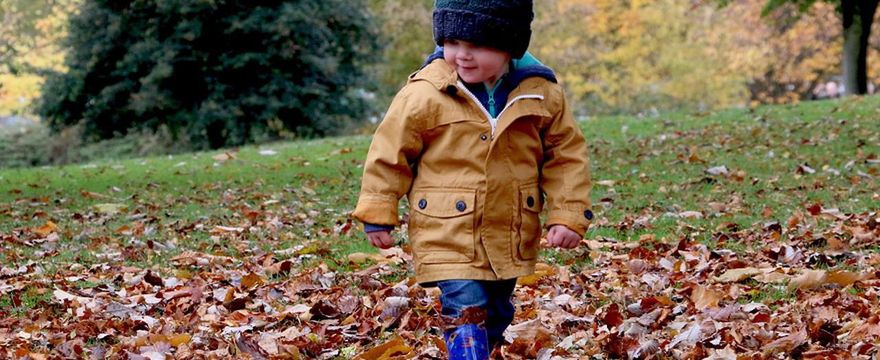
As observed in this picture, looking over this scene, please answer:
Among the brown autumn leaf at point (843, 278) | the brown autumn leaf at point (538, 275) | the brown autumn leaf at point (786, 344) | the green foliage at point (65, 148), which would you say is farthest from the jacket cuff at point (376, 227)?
the green foliage at point (65, 148)

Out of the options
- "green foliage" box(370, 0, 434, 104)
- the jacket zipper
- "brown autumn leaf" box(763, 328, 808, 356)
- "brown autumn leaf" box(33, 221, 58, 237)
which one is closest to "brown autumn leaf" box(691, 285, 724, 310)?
"brown autumn leaf" box(763, 328, 808, 356)

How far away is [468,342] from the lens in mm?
3762

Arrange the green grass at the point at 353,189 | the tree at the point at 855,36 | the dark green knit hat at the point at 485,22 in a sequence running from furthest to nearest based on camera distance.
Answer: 1. the tree at the point at 855,36
2. the green grass at the point at 353,189
3. the dark green knit hat at the point at 485,22

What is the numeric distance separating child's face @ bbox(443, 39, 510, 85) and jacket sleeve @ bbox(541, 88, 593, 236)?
28 cm

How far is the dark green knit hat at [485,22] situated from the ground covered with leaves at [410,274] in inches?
53.0

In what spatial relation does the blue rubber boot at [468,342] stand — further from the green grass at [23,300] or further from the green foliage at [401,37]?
the green foliage at [401,37]

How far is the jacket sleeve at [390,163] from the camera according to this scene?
146 inches

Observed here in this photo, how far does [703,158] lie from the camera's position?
13.5 meters

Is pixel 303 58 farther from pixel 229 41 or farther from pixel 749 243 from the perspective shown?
pixel 749 243

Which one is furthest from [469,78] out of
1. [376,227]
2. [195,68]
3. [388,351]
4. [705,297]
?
[195,68]

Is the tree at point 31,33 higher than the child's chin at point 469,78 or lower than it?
lower

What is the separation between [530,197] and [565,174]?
0.52 ft

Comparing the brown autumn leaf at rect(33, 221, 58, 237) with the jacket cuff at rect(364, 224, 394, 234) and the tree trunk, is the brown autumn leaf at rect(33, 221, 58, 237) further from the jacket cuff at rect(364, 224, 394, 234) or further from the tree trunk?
the tree trunk

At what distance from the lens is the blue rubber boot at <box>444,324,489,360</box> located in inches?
148
